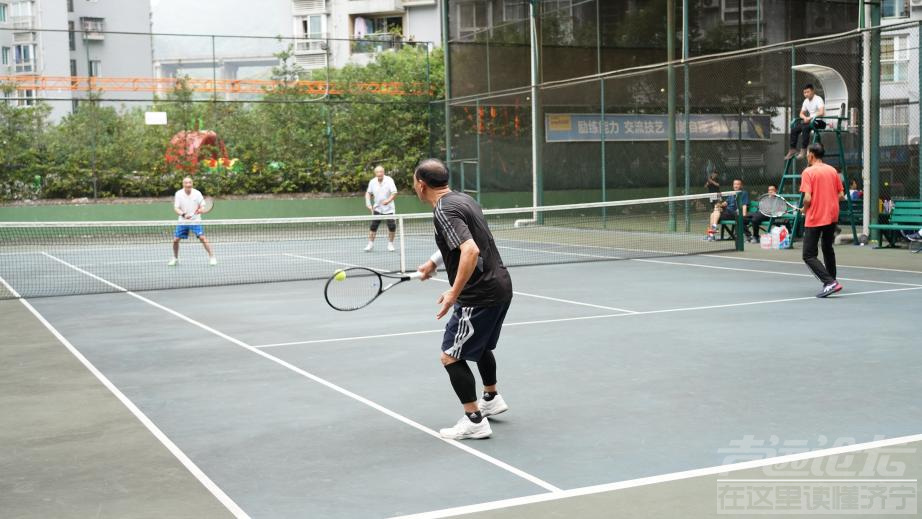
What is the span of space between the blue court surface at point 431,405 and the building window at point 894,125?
6.57 m

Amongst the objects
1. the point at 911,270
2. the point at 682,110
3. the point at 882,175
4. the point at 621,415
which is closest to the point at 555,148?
the point at 682,110

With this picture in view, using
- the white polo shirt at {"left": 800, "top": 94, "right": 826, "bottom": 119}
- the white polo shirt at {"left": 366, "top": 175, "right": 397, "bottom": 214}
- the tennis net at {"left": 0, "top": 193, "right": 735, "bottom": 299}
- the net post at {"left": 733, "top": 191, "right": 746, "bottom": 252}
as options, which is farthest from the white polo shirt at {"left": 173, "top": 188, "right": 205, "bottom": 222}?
the white polo shirt at {"left": 800, "top": 94, "right": 826, "bottom": 119}

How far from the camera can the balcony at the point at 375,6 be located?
53.2m

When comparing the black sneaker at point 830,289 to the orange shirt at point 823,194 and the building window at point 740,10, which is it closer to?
the orange shirt at point 823,194

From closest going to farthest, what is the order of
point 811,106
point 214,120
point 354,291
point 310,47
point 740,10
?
point 354,291 < point 811,106 < point 740,10 < point 214,120 < point 310,47

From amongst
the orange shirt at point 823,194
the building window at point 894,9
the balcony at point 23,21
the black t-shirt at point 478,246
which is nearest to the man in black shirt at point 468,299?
the black t-shirt at point 478,246

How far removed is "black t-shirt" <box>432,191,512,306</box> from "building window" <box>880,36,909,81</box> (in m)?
13.6

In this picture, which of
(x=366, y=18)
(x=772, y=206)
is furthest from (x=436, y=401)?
(x=366, y=18)

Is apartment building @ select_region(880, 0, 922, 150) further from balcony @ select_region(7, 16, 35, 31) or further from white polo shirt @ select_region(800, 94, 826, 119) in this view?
balcony @ select_region(7, 16, 35, 31)

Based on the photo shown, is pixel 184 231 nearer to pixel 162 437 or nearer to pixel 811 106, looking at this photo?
pixel 811 106

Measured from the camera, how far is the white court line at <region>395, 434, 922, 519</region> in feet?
13.6

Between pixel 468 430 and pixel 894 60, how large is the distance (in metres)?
14.4

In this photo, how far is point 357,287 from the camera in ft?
26.6

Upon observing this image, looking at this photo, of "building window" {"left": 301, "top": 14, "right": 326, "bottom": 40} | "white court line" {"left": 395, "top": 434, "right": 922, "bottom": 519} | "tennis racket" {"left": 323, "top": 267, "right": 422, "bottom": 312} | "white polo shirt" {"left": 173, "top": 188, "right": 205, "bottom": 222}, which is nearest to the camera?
"white court line" {"left": 395, "top": 434, "right": 922, "bottom": 519}
